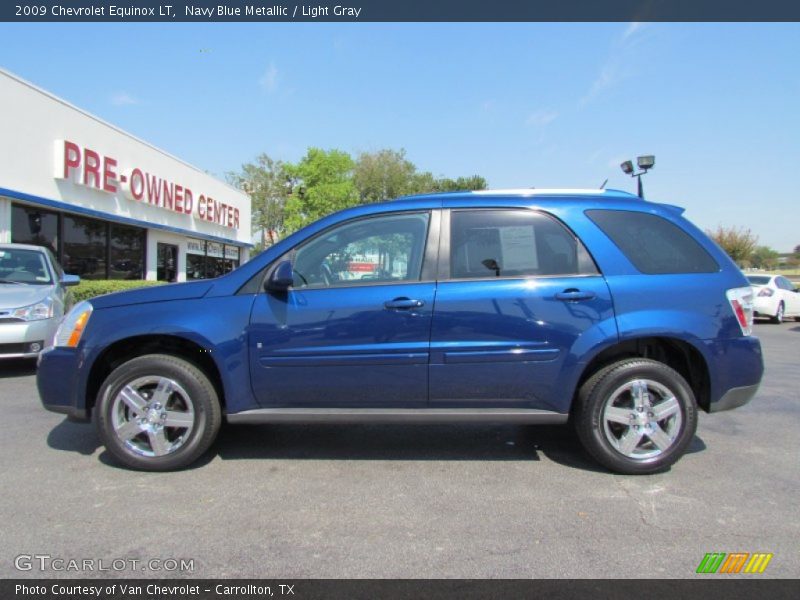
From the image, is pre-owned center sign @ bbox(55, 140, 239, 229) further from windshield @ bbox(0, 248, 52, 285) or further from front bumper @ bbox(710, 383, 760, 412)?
front bumper @ bbox(710, 383, 760, 412)

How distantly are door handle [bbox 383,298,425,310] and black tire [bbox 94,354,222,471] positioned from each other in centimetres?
131

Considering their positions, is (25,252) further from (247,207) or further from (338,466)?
(247,207)

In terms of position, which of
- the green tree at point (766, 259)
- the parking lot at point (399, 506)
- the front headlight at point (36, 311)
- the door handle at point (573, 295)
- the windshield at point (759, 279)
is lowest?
the parking lot at point (399, 506)

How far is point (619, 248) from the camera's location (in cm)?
Answer: 358

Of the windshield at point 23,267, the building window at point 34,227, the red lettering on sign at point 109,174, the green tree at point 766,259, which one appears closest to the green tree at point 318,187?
the red lettering on sign at point 109,174

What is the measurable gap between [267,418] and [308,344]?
0.57 meters

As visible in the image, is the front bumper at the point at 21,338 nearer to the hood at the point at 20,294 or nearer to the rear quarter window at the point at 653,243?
the hood at the point at 20,294

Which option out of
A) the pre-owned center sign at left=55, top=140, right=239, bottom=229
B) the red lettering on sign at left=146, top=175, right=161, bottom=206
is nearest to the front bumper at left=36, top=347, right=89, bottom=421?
the pre-owned center sign at left=55, top=140, right=239, bottom=229

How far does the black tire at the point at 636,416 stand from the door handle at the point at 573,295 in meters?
0.51

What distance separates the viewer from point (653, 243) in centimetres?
364

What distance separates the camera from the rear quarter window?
11.7 feet

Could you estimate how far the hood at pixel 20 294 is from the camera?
244 inches

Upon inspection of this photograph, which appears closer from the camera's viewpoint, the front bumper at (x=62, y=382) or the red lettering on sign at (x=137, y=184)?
the front bumper at (x=62, y=382)

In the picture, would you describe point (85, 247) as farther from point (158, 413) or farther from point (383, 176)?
point (383, 176)
